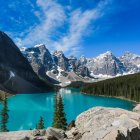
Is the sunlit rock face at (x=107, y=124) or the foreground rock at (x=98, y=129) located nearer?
the sunlit rock face at (x=107, y=124)

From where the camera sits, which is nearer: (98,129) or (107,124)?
(98,129)

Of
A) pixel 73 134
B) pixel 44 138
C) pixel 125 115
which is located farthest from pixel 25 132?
pixel 125 115

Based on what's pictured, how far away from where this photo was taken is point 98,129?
69.3 ft

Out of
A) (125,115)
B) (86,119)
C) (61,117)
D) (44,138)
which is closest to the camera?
(44,138)

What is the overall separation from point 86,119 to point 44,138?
542 cm

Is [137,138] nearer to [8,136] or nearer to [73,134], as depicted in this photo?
[73,134]

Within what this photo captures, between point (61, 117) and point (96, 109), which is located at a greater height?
point (96, 109)

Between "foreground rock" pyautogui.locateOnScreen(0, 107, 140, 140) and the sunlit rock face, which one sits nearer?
the sunlit rock face

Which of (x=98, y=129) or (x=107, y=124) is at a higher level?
(x=107, y=124)

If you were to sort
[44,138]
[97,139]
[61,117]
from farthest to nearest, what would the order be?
[61,117], [44,138], [97,139]

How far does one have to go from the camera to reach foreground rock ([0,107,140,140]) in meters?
19.5

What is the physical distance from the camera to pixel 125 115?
23828 millimetres

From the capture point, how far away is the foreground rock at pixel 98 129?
63.9ft

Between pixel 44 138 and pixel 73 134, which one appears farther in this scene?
pixel 73 134
